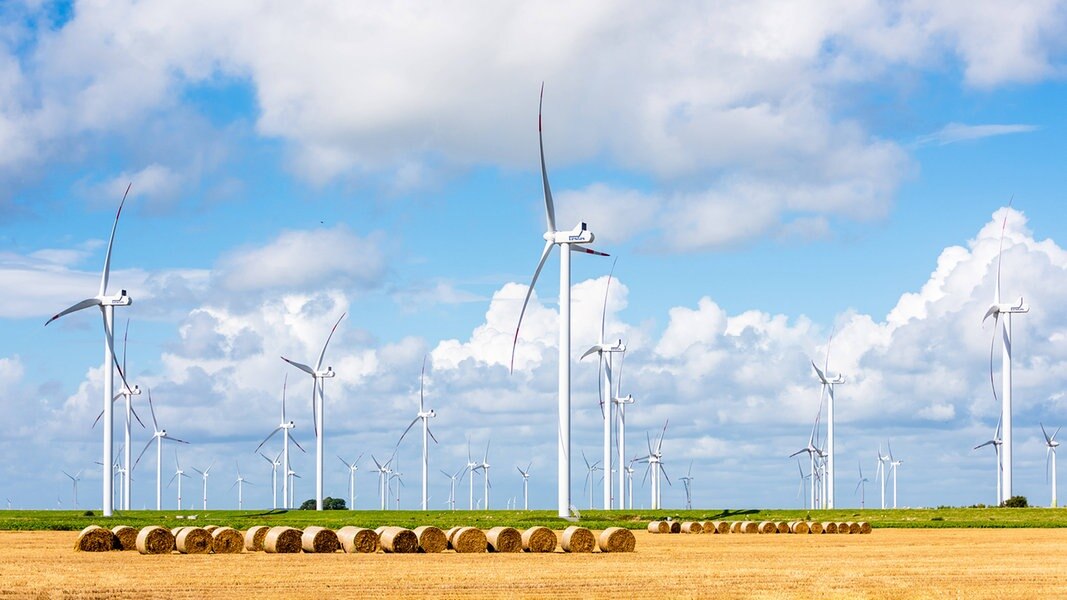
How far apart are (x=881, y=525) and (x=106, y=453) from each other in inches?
2189

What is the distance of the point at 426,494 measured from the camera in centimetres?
15162

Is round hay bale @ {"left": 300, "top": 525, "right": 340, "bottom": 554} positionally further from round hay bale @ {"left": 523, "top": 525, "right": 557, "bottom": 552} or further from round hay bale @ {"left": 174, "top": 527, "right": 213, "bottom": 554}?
round hay bale @ {"left": 523, "top": 525, "right": 557, "bottom": 552}

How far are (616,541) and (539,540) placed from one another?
3497 millimetres

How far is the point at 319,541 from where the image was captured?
181 feet

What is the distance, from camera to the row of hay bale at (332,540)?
2170 inches

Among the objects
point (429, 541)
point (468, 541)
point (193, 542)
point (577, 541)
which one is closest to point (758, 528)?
point (577, 541)

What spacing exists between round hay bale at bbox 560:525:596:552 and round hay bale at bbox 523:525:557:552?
0.53 meters

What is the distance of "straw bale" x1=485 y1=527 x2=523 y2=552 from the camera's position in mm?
57406

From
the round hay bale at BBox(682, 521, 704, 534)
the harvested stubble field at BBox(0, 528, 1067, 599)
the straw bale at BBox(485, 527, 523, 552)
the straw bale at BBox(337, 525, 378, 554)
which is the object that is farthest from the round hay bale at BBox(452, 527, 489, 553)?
the round hay bale at BBox(682, 521, 704, 534)

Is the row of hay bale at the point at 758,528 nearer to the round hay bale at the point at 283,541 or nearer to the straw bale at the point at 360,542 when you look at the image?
the straw bale at the point at 360,542

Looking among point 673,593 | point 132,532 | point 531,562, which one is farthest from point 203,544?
point 673,593

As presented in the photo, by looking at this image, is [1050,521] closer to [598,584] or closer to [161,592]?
[598,584]

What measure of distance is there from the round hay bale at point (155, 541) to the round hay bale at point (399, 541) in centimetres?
811

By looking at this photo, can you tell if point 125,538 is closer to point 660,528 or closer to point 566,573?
point 566,573
